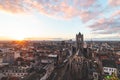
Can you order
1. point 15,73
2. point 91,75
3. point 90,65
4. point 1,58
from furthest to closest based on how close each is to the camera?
point 1,58 → point 15,73 → point 90,65 → point 91,75

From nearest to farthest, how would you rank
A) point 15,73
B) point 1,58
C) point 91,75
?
point 91,75, point 15,73, point 1,58

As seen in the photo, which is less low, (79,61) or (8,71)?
(79,61)

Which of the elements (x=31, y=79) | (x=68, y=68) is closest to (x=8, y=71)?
(x=31, y=79)

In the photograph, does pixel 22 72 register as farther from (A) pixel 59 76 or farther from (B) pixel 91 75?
(B) pixel 91 75

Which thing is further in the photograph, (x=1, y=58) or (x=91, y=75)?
(x=1, y=58)

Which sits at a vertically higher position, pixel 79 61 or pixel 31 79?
pixel 79 61

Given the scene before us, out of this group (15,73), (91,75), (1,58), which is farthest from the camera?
(1,58)

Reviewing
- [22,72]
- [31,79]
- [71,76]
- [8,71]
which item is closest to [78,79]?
[71,76]

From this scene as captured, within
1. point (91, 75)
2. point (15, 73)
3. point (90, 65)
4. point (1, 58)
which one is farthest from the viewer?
point (1, 58)

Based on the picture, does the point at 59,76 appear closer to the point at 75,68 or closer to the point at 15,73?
the point at 75,68
